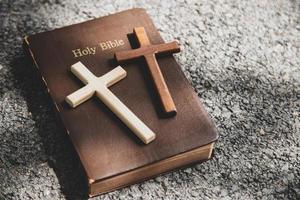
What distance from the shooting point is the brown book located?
108cm

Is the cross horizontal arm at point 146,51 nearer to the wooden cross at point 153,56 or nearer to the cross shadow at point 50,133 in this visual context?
the wooden cross at point 153,56

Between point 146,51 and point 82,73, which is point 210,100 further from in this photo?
point 82,73

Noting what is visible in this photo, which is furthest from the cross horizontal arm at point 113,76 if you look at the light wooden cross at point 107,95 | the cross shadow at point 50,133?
the cross shadow at point 50,133

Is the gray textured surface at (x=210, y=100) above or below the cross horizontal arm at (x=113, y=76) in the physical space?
below

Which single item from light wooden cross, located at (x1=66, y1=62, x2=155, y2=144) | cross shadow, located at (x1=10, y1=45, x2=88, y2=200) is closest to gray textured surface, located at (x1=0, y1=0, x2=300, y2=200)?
cross shadow, located at (x1=10, y1=45, x2=88, y2=200)

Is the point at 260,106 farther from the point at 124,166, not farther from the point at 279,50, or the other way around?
the point at 124,166

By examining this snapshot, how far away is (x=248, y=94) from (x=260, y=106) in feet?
0.15

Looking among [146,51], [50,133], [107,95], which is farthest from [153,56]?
[50,133]

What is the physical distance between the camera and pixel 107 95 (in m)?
1.15

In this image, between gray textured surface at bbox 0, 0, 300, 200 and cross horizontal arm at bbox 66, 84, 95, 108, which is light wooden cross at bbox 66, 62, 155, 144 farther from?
gray textured surface at bbox 0, 0, 300, 200

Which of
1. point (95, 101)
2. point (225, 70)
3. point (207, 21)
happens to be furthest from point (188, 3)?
point (95, 101)

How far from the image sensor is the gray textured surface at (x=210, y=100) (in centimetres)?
114

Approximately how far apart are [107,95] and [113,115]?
5 cm

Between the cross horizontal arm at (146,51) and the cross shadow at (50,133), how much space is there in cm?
20
